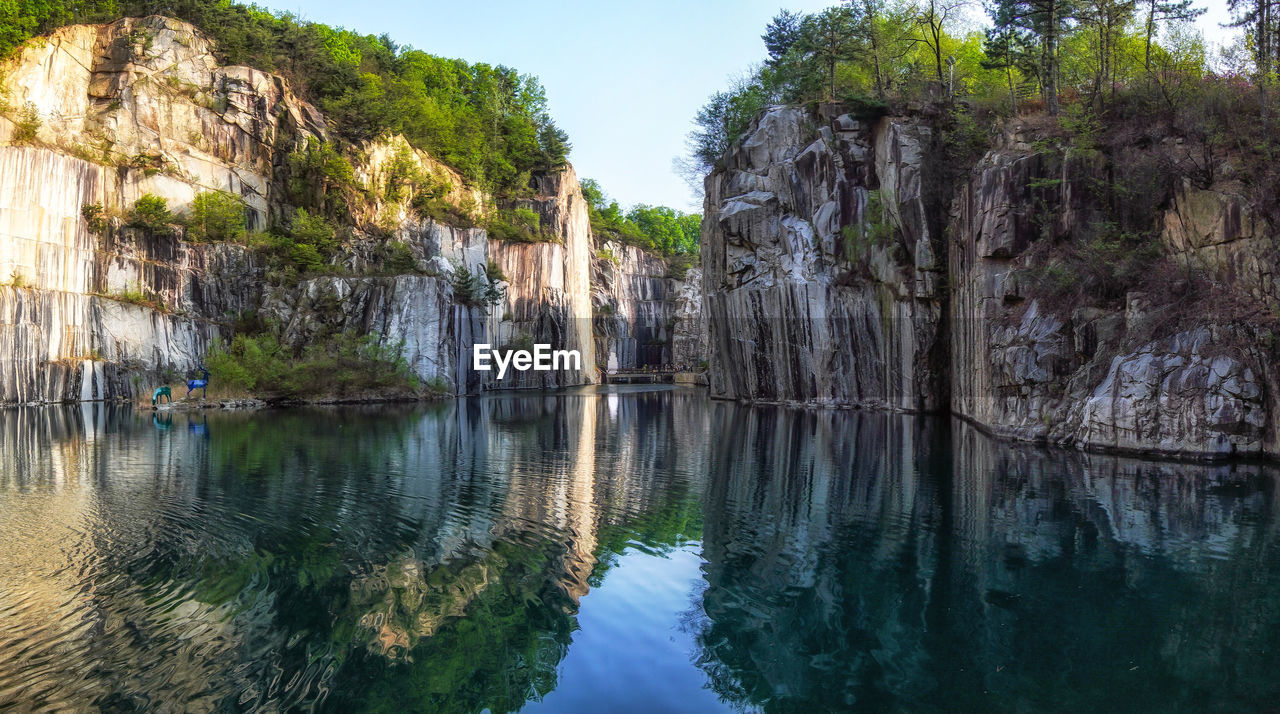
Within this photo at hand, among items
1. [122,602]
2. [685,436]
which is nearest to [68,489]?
[122,602]

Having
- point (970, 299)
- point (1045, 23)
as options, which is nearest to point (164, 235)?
point (970, 299)

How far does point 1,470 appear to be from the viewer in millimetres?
16000

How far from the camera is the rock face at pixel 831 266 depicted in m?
34.1

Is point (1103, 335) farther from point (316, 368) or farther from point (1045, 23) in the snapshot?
point (316, 368)

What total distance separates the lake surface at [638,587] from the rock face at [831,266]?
17.6 metres

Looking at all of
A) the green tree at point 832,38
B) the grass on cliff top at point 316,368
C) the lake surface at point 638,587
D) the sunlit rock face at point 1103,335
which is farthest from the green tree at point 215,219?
the sunlit rock face at point 1103,335

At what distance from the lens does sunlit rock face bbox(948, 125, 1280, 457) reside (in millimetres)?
17188

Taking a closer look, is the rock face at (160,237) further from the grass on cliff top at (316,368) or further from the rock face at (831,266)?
the rock face at (831,266)

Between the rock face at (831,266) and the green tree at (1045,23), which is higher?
the green tree at (1045,23)

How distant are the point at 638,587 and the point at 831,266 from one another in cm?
3111

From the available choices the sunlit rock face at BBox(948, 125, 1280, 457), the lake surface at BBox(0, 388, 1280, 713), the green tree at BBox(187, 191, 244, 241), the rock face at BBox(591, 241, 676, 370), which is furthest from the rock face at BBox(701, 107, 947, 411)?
the rock face at BBox(591, 241, 676, 370)

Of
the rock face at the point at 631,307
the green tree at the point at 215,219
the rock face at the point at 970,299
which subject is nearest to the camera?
the rock face at the point at 970,299

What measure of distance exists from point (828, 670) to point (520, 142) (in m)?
65.9

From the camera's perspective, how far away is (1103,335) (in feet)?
67.0
